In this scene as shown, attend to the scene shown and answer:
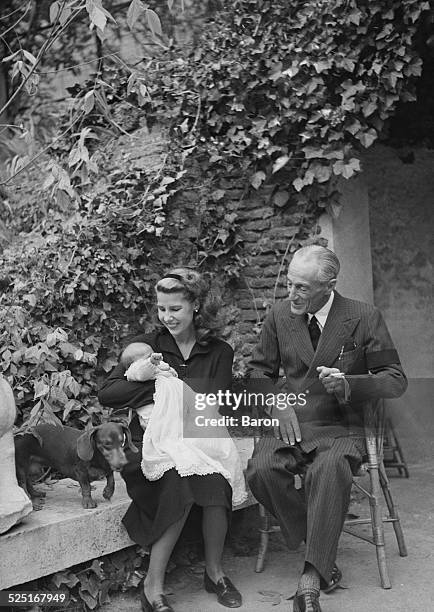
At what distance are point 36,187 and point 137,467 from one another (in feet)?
11.7

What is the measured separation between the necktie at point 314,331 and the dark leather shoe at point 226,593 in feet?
3.60

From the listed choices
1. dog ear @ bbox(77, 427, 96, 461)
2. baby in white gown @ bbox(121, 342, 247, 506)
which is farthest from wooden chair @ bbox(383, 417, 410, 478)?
dog ear @ bbox(77, 427, 96, 461)

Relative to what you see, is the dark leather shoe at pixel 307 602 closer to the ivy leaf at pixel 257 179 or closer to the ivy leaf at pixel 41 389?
the ivy leaf at pixel 41 389

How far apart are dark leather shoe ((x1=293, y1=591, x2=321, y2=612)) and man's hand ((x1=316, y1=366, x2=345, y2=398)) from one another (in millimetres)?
824

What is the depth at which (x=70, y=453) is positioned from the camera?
3.33m

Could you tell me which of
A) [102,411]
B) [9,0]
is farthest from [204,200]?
[9,0]

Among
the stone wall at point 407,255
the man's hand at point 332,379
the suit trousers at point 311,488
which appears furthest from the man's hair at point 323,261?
the stone wall at point 407,255

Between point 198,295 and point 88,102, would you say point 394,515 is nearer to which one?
point 198,295

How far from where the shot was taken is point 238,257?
17.4 feet

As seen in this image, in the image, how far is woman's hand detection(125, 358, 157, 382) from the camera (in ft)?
11.4

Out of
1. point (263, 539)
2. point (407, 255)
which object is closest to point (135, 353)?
point (263, 539)

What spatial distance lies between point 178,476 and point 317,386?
0.77 meters

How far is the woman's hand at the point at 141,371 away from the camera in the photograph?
3.46 metres

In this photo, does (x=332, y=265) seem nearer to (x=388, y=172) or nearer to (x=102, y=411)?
(x=102, y=411)
